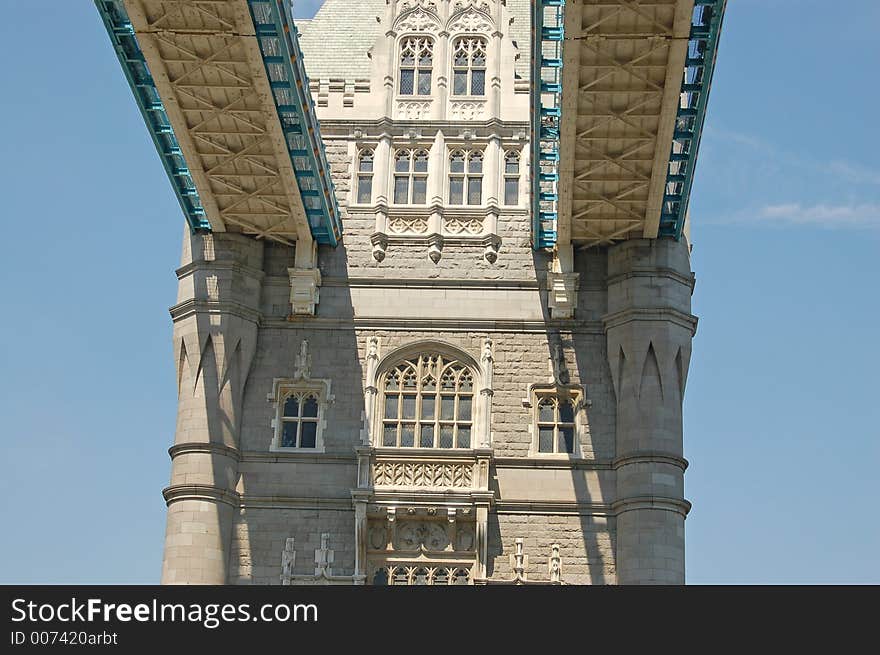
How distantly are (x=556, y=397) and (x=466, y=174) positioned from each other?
6495 millimetres

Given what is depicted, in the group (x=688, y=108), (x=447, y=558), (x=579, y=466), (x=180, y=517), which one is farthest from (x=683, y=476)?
(x=180, y=517)

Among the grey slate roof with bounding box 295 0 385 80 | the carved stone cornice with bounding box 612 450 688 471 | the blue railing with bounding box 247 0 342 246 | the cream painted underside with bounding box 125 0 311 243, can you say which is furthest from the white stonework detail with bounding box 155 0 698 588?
the grey slate roof with bounding box 295 0 385 80

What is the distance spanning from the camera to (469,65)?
45531 millimetres

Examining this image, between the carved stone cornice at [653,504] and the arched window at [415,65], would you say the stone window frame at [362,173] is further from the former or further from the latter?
the carved stone cornice at [653,504]

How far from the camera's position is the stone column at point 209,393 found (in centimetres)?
4006

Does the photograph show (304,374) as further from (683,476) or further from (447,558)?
(683,476)

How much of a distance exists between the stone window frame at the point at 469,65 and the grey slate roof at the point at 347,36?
882 mm

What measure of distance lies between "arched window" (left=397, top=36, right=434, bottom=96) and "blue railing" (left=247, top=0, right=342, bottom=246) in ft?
12.6

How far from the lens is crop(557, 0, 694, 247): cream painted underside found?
34344mm

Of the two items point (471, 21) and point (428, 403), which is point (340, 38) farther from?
point (428, 403)

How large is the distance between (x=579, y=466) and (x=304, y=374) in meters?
7.05

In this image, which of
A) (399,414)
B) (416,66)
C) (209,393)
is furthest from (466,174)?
(209,393)

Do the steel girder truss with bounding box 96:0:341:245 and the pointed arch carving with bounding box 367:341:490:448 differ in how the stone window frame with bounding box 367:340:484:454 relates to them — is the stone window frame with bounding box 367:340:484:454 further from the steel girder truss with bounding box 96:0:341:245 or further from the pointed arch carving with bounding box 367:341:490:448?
the steel girder truss with bounding box 96:0:341:245

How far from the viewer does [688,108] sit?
37562mm
